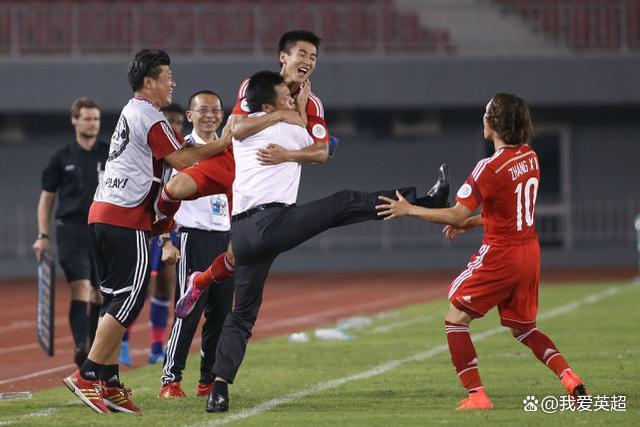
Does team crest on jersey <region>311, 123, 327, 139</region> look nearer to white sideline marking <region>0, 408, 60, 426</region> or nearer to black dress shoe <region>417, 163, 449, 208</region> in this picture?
black dress shoe <region>417, 163, 449, 208</region>

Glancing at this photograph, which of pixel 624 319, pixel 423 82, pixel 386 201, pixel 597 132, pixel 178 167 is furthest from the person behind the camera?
pixel 597 132

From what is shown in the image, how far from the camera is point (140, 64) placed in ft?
26.9

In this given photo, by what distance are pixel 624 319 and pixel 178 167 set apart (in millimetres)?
9275

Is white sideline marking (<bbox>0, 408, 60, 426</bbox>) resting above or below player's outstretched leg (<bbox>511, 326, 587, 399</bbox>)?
below

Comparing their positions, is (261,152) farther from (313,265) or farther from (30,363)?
(313,265)

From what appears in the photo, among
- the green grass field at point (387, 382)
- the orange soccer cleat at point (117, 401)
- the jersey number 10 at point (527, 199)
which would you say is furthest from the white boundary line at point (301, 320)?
the jersey number 10 at point (527, 199)

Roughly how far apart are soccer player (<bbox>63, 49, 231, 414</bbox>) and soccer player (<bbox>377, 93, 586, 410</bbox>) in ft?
5.96

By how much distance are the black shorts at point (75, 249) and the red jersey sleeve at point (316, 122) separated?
4081mm

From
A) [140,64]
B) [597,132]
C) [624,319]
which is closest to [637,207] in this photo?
[597,132]

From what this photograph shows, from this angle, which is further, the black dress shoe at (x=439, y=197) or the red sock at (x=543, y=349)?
the red sock at (x=543, y=349)

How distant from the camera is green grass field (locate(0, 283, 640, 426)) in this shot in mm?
7621

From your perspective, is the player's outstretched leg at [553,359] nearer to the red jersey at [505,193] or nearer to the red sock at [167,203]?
the red jersey at [505,193]

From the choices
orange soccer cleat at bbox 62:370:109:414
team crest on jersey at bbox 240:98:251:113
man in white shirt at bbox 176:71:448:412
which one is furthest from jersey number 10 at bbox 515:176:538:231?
orange soccer cleat at bbox 62:370:109:414

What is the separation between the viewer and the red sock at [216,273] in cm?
829
